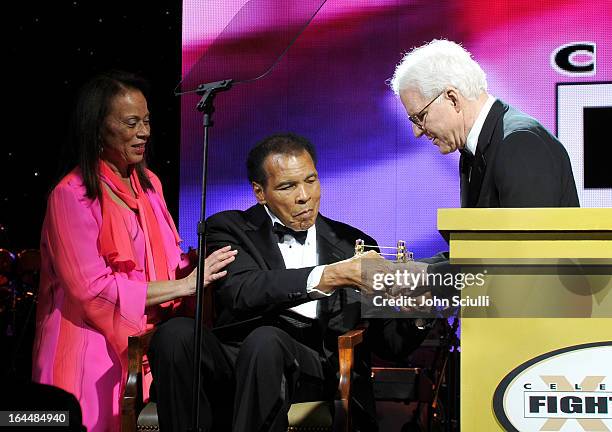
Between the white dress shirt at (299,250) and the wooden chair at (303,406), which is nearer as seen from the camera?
the wooden chair at (303,406)

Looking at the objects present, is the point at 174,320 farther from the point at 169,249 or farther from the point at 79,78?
the point at 79,78

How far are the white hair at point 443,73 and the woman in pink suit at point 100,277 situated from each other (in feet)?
3.28

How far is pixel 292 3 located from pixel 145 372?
1603 millimetres

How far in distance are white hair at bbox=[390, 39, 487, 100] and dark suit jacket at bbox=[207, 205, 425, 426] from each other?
0.83 m

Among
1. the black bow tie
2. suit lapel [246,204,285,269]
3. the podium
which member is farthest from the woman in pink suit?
the podium

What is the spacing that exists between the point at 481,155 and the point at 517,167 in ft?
0.95

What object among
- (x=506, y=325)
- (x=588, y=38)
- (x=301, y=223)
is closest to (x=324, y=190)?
(x=301, y=223)

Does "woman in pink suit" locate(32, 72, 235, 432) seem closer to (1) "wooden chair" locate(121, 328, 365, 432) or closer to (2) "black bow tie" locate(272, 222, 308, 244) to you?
(2) "black bow tie" locate(272, 222, 308, 244)

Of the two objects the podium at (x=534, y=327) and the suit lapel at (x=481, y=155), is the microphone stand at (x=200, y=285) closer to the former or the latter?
the suit lapel at (x=481, y=155)

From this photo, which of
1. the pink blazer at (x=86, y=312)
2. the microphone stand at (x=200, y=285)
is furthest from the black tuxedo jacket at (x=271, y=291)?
the microphone stand at (x=200, y=285)

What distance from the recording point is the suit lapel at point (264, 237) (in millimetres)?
3535

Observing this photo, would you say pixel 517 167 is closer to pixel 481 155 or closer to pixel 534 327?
pixel 481 155

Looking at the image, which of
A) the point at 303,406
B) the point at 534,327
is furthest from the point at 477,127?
the point at 534,327

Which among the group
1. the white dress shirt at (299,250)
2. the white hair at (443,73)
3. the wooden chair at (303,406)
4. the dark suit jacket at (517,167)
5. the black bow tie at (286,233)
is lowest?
the wooden chair at (303,406)
